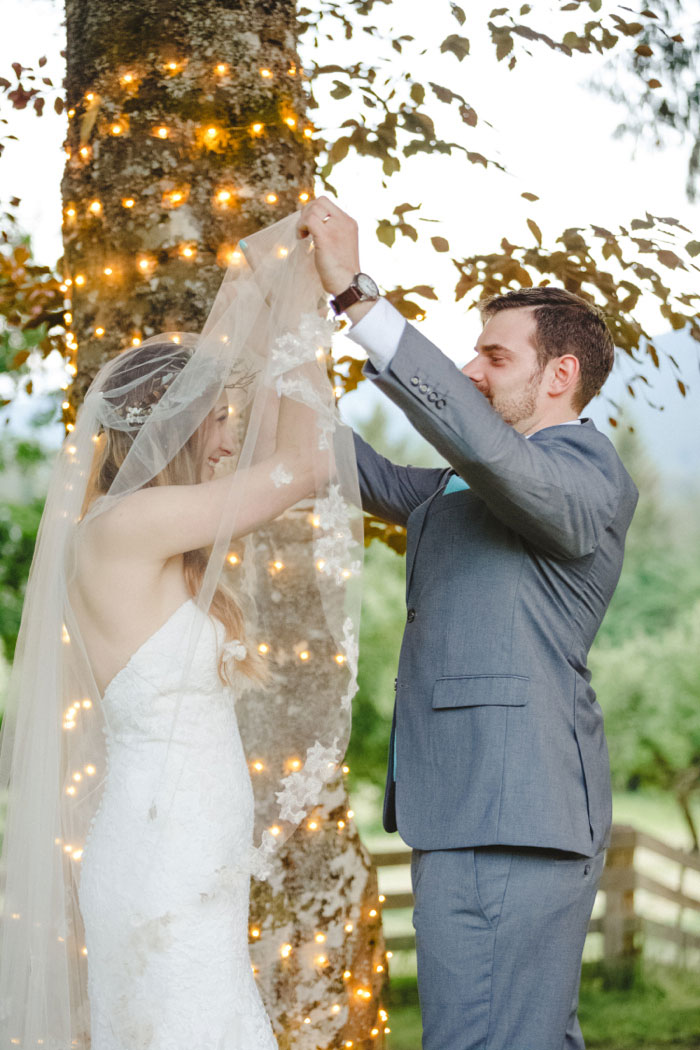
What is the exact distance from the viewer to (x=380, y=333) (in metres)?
1.61

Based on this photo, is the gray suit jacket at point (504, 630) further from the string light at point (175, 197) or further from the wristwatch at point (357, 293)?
the string light at point (175, 197)

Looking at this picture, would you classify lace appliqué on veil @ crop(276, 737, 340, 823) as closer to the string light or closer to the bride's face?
the bride's face

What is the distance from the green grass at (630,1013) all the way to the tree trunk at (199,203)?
259 centimetres

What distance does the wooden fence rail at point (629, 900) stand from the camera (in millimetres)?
5328

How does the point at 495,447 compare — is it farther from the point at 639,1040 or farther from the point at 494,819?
the point at 639,1040

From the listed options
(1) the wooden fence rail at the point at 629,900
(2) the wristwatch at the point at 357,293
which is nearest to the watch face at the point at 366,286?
(2) the wristwatch at the point at 357,293

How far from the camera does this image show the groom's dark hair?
1938 millimetres

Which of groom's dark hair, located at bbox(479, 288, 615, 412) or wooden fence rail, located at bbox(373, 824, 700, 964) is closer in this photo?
groom's dark hair, located at bbox(479, 288, 615, 412)

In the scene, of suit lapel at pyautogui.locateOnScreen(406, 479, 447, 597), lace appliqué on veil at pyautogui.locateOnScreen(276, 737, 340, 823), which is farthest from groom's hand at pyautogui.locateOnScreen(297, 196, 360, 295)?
lace appliqué on veil at pyautogui.locateOnScreen(276, 737, 340, 823)

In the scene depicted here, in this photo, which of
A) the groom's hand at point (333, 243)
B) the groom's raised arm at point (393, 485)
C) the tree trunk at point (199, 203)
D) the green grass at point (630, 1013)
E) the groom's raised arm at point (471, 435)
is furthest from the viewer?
the green grass at point (630, 1013)

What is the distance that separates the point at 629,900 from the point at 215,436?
187 inches

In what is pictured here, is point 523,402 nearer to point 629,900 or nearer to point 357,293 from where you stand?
point 357,293

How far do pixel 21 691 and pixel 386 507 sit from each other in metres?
0.94

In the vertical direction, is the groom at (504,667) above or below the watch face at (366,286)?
below
